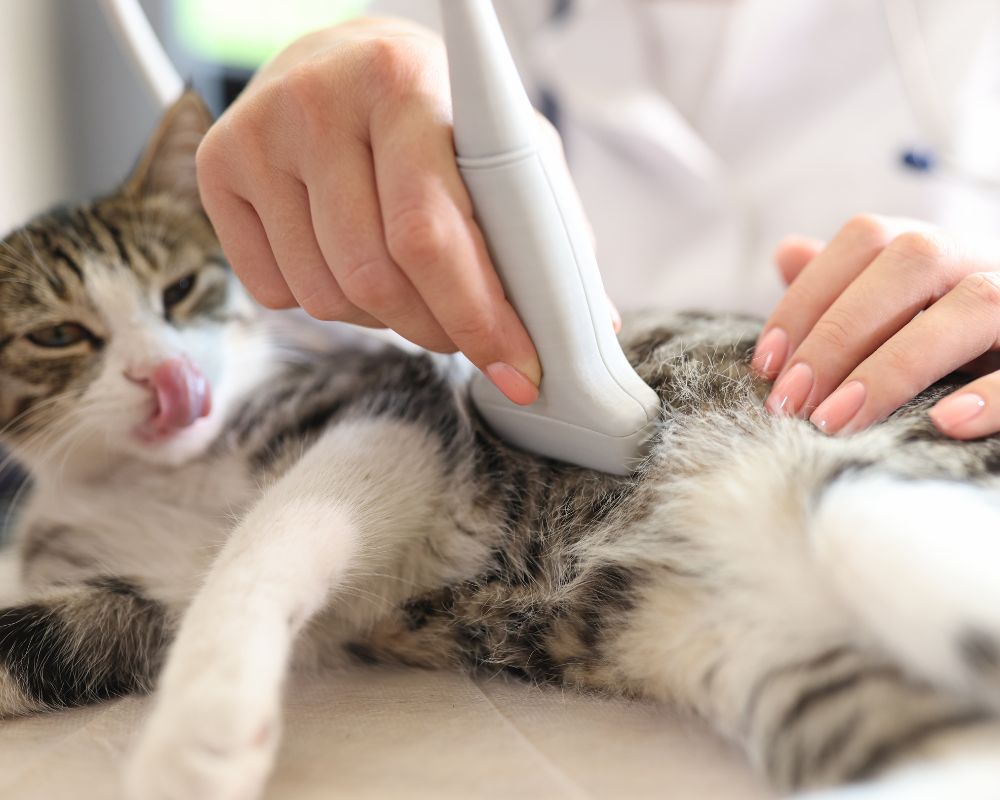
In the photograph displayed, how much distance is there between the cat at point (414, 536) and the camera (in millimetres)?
417

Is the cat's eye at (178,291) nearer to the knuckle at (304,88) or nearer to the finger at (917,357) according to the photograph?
the knuckle at (304,88)

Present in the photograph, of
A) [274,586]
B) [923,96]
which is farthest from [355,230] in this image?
[923,96]

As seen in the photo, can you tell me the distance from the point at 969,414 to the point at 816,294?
0.51 feet

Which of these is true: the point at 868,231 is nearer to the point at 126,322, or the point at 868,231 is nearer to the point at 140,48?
the point at 126,322

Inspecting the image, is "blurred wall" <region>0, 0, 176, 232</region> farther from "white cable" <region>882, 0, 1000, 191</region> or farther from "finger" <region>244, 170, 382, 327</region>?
"white cable" <region>882, 0, 1000, 191</region>

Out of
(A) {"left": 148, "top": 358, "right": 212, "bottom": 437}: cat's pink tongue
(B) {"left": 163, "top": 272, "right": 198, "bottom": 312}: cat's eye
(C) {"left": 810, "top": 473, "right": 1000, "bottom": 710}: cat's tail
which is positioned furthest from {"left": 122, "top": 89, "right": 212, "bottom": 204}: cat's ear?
(C) {"left": 810, "top": 473, "right": 1000, "bottom": 710}: cat's tail

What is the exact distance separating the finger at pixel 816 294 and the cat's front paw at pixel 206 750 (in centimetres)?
43

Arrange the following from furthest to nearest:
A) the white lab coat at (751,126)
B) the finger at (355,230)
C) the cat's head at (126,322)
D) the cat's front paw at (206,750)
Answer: the white lab coat at (751,126)
the cat's head at (126,322)
the finger at (355,230)
the cat's front paw at (206,750)

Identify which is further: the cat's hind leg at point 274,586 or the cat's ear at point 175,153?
the cat's ear at point 175,153

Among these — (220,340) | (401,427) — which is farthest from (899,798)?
(220,340)

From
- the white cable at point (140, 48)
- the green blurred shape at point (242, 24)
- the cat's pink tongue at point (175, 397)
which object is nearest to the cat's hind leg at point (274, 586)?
the cat's pink tongue at point (175, 397)

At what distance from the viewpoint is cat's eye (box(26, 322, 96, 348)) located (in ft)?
2.56

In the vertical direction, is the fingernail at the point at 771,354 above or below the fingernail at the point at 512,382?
below

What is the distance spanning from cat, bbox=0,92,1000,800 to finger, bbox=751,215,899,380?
0.10ft
